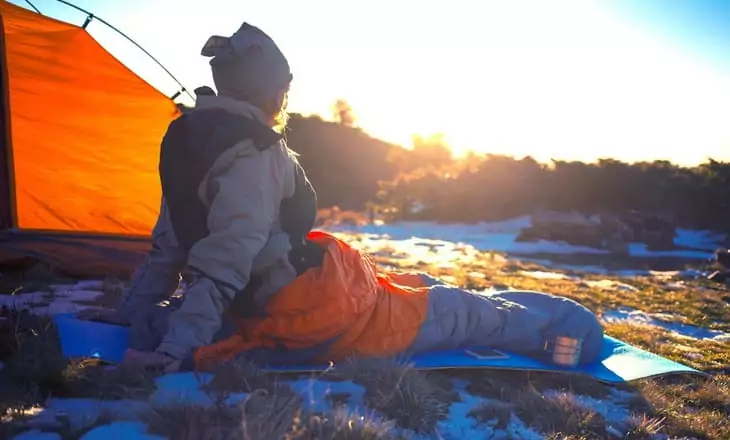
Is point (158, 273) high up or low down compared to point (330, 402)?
up

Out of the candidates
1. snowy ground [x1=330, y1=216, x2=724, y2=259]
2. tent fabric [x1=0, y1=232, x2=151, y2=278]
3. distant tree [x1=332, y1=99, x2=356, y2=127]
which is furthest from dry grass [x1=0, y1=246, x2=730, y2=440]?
distant tree [x1=332, y1=99, x2=356, y2=127]

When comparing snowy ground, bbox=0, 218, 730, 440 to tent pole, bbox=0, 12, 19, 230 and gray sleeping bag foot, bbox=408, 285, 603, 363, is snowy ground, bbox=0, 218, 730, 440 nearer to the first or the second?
gray sleeping bag foot, bbox=408, 285, 603, 363

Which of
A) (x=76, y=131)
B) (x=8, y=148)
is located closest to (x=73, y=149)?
(x=76, y=131)

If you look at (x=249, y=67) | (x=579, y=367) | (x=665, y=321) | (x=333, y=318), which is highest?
(x=249, y=67)

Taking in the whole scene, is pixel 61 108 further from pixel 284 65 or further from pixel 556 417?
pixel 556 417

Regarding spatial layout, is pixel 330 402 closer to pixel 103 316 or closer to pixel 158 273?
pixel 158 273

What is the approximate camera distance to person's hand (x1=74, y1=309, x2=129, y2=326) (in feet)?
10.1

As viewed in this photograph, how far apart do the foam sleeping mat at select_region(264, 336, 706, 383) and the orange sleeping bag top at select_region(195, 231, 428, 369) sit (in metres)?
0.11

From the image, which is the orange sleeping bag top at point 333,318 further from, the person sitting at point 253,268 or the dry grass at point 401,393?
the dry grass at point 401,393

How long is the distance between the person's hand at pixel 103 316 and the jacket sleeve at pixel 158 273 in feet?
0.14

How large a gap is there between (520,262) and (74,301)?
301 inches

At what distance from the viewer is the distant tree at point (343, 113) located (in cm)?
3256

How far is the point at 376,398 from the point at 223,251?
2.58 feet

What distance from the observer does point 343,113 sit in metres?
33.9
